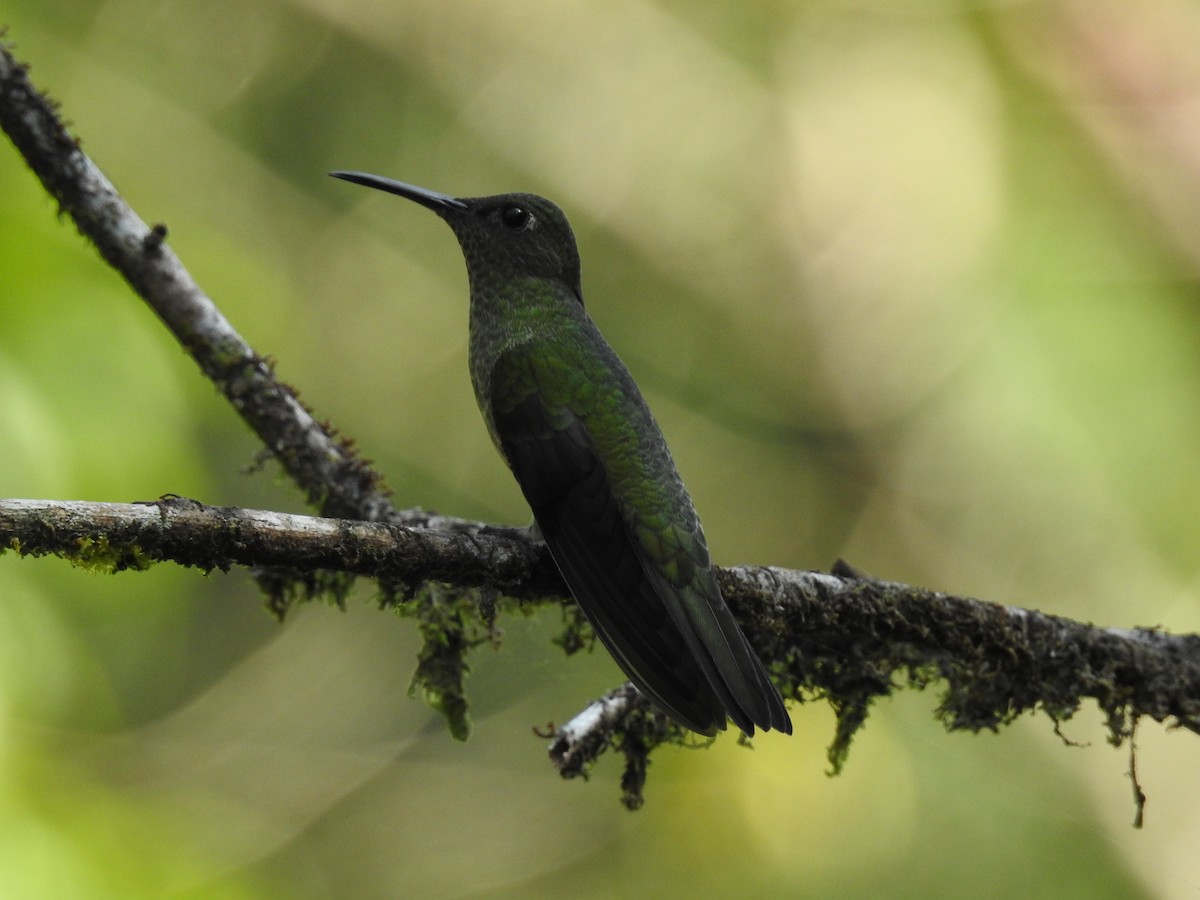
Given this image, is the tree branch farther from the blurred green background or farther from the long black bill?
the blurred green background

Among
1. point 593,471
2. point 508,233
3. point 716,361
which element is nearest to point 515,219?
point 508,233

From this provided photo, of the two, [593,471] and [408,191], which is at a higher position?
[408,191]

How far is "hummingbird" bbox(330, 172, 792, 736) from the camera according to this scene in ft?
11.8

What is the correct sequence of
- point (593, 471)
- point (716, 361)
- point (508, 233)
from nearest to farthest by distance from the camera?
point (593, 471) → point (508, 233) → point (716, 361)

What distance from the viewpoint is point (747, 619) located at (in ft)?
13.2

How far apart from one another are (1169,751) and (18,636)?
6.28m

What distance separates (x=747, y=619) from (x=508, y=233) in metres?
2.12

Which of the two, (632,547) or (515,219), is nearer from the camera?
(632,547)

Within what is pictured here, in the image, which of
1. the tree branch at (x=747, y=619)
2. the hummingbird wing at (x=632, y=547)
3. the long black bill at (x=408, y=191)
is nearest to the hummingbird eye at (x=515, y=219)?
the long black bill at (x=408, y=191)

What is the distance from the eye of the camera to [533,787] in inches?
326

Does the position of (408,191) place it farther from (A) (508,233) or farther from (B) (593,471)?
(B) (593,471)

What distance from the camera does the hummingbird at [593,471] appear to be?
359 cm

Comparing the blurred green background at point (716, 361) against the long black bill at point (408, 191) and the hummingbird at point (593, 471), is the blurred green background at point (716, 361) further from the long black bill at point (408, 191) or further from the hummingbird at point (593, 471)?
the hummingbird at point (593, 471)

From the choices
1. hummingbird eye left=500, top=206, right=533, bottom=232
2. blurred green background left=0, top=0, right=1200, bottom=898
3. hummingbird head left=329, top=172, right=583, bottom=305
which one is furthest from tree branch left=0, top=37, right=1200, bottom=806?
blurred green background left=0, top=0, right=1200, bottom=898
